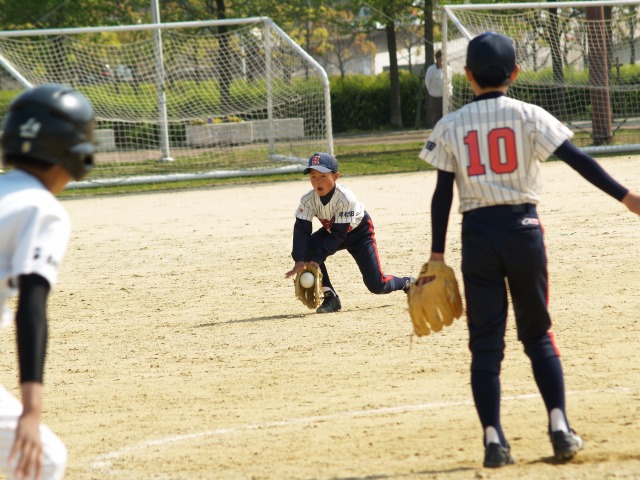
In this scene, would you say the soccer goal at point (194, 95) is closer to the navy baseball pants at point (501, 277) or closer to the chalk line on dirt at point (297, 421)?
the chalk line on dirt at point (297, 421)

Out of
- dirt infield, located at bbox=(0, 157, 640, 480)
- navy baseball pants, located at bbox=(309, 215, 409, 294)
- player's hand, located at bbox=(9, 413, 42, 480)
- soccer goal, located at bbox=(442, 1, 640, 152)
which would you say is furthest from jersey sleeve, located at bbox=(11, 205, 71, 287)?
soccer goal, located at bbox=(442, 1, 640, 152)

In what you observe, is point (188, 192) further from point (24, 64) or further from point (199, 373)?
point (199, 373)

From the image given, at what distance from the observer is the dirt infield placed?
4668 mm

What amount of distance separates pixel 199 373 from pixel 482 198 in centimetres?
288

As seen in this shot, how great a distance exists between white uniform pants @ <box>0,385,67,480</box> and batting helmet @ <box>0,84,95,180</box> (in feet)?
2.58

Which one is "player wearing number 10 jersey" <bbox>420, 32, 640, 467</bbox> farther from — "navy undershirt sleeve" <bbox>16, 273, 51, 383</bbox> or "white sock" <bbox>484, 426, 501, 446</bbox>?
"navy undershirt sleeve" <bbox>16, 273, 51, 383</bbox>

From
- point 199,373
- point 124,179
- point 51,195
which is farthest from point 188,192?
point 51,195

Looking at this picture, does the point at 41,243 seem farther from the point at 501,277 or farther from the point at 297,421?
the point at 297,421

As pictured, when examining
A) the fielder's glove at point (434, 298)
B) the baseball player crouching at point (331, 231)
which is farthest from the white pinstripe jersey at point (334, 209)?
the fielder's glove at point (434, 298)

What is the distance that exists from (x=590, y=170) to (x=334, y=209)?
3988 mm

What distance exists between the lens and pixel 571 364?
610 centimetres

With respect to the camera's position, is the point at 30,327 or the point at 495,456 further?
the point at 495,456

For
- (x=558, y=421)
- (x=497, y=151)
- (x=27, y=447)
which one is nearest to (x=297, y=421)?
(x=558, y=421)

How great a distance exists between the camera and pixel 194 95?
74.1 feet
